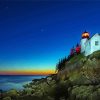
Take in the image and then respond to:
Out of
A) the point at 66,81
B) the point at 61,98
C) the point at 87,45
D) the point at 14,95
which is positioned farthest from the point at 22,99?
the point at 87,45

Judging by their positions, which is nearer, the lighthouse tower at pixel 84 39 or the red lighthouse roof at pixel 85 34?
the lighthouse tower at pixel 84 39

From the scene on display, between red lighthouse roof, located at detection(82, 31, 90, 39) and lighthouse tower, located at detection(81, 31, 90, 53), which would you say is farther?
red lighthouse roof, located at detection(82, 31, 90, 39)

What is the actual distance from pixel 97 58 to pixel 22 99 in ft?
33.5

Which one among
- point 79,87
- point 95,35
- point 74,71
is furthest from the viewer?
point 95,35

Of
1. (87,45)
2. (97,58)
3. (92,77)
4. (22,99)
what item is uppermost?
(87,45)

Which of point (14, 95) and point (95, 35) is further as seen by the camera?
point (95, 35)

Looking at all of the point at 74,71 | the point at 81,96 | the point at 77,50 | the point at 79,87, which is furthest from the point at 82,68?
the point at 77,50

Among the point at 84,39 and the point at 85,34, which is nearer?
the point at 84,39

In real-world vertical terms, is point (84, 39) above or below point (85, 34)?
below

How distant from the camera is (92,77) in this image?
30000 mm

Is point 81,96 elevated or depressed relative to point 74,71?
depressed

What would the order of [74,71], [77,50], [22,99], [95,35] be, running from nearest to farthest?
[22,99]
[74,71]
[95,35]
[77,50]

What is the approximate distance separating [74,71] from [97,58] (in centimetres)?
338

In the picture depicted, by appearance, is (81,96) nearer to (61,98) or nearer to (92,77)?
(61,98)
